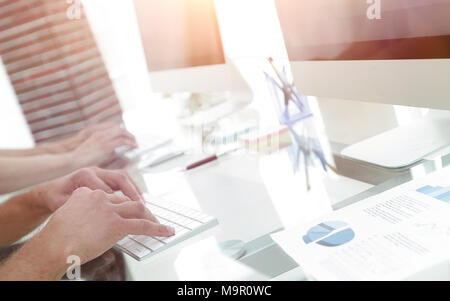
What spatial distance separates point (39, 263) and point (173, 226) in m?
0.22

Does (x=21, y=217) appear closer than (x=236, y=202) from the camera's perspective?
No

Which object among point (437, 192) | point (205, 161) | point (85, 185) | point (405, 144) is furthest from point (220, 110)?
point (437, 192)

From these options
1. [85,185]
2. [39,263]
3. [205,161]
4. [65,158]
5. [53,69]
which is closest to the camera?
[39,263]

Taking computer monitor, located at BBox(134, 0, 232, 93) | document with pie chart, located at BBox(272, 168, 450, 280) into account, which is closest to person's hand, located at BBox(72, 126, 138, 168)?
computer monitor, located at BBox(134, 0, 232, 93)

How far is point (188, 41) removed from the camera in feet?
4.16

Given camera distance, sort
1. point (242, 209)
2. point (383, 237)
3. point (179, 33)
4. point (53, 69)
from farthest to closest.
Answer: point (53, 69) < point (179, 33) < point (242, 209) < point (383, 237)

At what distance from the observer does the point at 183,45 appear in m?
1.30

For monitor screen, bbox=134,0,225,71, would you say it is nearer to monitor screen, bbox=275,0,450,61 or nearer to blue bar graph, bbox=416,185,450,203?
monitor screen, bbox=275,0,450,61

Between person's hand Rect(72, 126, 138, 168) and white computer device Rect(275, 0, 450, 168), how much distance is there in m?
0.79

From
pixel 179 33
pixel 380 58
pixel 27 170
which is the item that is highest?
pixel 179 33

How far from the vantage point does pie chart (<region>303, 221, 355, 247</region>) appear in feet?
1.88

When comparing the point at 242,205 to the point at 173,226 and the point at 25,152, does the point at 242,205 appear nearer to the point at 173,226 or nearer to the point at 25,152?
the point at 173,226

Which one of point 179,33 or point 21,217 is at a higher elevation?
point 179,33

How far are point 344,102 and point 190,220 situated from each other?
64 cm
